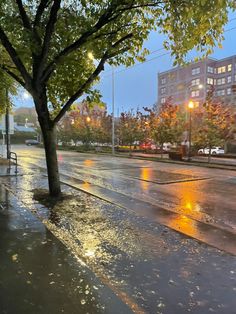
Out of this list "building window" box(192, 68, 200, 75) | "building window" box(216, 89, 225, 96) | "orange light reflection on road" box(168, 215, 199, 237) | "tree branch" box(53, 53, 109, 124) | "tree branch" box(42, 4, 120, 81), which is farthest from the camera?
"building window" box(192, 68, 200, 75)

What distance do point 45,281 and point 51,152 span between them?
585 cm

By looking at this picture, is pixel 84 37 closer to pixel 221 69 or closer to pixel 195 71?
pixel 221 69

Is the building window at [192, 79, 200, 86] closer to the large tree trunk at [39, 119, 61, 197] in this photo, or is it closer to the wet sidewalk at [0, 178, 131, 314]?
the large tree trunk at [39, 119, 61, 197]

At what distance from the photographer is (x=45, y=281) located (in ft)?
12.9

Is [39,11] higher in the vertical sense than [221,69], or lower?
lower

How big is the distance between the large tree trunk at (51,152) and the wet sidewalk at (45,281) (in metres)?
3.76

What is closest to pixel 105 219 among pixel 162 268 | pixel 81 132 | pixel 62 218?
pixel 62 218

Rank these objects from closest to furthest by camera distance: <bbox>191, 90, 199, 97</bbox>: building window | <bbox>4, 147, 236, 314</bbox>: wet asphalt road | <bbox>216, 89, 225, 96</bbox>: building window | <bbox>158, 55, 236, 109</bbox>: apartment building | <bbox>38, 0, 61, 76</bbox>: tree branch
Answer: <bbox>4, 147, 236, 314</bbox>: wet asphalt road
<bbox>38, 0, 61, 76</bbox>: tree branch
<bbox>158, 55, 236, 109</bbox>: apartment building
<bbox>216, 89, 225, 96</bbox>: building window
<bbox>191, 90, 199, 97</bbox>: building window

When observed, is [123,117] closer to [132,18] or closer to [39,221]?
[132,18]

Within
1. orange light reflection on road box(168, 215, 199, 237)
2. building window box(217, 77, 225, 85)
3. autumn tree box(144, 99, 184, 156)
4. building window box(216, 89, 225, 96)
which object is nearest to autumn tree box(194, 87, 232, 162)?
autumn tree box(144, 99, 184, 156)

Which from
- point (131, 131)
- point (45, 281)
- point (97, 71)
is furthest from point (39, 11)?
point (131, 131)

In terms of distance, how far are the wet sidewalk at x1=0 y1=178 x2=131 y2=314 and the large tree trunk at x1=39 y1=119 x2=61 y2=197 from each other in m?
3.76

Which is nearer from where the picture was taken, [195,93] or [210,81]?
[210,81]

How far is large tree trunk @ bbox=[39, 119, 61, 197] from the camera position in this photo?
9.32m
